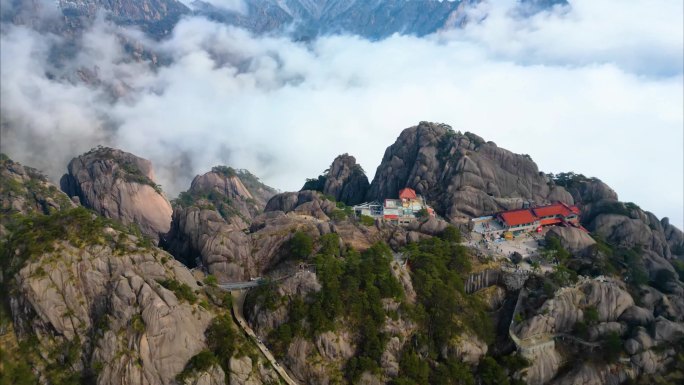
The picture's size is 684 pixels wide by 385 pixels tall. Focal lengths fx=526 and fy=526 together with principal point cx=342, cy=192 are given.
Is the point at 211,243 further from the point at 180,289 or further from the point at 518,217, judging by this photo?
the point at 518,217

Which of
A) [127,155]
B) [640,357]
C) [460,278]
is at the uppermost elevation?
[127,155]

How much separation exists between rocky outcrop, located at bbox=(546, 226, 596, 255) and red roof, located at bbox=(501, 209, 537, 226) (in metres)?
4.52

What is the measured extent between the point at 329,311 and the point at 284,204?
149 ft

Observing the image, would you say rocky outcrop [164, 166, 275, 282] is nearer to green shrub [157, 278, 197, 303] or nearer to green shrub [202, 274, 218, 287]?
green shrub [202, 274, 218, 287]

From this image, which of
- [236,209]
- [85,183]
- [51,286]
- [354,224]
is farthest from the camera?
[236,209]

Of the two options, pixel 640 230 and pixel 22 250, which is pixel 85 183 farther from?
pixel 640 230

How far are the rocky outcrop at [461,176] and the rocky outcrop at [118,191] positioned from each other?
175 ft

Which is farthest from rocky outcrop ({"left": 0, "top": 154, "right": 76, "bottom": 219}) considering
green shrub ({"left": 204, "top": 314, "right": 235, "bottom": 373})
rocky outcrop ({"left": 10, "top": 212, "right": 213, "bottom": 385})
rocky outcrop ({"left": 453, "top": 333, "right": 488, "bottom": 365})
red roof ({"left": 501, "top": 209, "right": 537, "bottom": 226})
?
red roof ({"left": 501, "top": 209, "right": 537, "bottom": 226})

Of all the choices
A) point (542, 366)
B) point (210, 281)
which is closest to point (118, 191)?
point (210, 281)

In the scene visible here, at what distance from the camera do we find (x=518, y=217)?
84.9 metres

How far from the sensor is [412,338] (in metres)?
60.8

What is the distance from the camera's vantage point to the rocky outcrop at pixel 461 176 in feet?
298

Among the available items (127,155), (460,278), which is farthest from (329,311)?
(127,155)

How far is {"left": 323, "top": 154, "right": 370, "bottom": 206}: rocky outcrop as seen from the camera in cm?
10756
